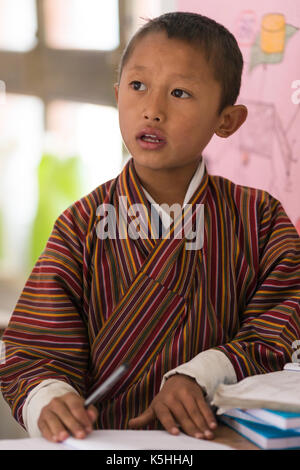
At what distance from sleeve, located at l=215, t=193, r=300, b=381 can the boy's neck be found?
151mm

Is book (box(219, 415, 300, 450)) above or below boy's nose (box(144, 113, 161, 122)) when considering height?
below

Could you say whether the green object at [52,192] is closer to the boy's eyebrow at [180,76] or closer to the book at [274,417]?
the boy's eyebrow at [180,76]

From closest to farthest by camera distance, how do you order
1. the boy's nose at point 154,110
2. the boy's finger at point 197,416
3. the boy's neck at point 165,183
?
1. the boy's finger at point 197,416
2. the boy's nose at point 154,110
3. the boy's neck at point 165,183

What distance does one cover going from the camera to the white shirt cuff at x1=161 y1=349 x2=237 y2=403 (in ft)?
2.82

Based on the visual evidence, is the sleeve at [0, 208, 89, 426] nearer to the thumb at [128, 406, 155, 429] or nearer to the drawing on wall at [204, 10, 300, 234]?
the thumb at [128, 406, 155, 429]

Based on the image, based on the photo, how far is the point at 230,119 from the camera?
1.13 metres

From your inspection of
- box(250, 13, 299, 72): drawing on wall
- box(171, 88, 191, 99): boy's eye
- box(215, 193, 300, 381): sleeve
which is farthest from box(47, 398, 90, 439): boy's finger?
box(250, 13, 299, 72): drawing on wall

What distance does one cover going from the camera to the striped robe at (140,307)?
0.95 meters

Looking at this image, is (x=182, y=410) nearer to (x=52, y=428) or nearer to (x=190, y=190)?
(x=52, y=428)

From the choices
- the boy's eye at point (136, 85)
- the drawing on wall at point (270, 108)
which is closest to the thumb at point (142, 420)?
the boy's eye at point (136, 85)

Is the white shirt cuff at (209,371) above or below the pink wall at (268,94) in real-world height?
below
